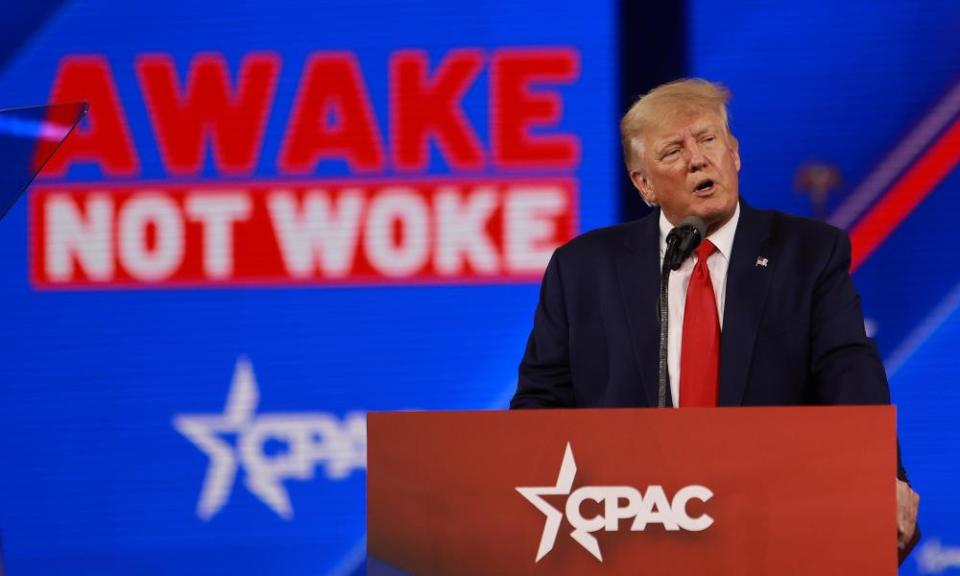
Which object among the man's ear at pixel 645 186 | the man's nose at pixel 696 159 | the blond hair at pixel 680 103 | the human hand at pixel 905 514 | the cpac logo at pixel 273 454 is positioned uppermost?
the blond hair at pixel 680 103

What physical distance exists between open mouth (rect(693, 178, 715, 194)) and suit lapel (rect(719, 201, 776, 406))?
0.08 m

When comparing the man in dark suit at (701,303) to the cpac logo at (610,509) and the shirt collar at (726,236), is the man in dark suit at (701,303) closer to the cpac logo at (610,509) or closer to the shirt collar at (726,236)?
the shirt collar at (726,236)

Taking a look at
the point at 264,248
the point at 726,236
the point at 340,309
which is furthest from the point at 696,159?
the point at 264,248

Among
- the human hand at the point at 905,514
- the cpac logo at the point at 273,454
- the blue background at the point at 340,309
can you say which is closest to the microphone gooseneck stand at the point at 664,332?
the human hand at the point at 905,514

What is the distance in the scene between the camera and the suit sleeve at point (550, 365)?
2.19m

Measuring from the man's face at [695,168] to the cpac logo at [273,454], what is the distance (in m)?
1.17

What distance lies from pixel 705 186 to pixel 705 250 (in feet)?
0.38

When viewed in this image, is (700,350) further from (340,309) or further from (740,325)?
(340,309)

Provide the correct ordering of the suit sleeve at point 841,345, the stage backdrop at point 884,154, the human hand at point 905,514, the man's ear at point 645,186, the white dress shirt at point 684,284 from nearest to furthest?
the human hand at point 905,514 < the suit sleeve at point 841,345 < the white dress shirt at point 684,284 < the man's ear at point 645,186 < the stage backdrop at point 884,154

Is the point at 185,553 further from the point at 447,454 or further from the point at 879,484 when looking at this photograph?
the point at 879,484

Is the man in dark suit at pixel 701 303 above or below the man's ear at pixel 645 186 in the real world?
below

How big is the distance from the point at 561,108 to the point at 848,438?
182cm

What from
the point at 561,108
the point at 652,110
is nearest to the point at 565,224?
the point at 561,108

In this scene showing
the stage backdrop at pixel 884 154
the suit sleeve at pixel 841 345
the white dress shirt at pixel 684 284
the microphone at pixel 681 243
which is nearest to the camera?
the microphone at pixel 681 243
